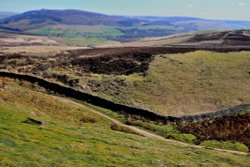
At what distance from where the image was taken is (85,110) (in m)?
63.9

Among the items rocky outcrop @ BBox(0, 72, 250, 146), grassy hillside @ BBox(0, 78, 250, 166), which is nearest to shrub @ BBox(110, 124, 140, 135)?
grassy hillside @ BBox(0, 78, 250, 166)

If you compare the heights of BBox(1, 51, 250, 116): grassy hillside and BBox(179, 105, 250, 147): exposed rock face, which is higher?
BBox(1, 51, 250, 116): grassy hillside

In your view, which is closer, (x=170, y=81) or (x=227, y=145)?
(x=227, y=145)

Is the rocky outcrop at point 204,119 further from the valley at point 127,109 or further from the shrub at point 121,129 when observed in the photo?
the shrub at point 121,129

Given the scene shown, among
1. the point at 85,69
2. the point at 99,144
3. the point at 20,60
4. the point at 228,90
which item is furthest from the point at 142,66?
the point at 99,144

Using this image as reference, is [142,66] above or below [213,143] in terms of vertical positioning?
above

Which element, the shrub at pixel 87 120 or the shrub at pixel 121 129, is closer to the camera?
the shrub at pixel 121 129

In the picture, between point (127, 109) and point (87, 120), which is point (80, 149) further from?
point (127, 109)

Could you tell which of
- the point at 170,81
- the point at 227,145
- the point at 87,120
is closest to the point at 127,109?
the point at 87,120

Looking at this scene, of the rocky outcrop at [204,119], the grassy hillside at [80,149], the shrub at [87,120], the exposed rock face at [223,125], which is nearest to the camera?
the grassy hillside at [80,149]

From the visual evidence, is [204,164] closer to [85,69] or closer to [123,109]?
[123,109]

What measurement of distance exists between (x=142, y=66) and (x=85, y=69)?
1180 cm

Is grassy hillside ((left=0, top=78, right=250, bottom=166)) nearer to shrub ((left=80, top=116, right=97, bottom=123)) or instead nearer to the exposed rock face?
shrub ((left=80, top=116, right=97, bottom=123))

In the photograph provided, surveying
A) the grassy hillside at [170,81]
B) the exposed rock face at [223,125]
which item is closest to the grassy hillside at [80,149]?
the exposed rock face at [223,125]
